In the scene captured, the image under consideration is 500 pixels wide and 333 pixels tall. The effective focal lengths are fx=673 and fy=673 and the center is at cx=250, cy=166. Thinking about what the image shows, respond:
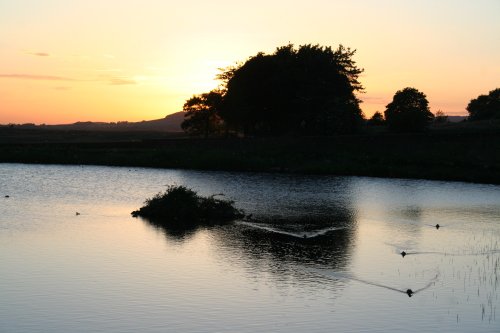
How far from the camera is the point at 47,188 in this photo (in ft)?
235

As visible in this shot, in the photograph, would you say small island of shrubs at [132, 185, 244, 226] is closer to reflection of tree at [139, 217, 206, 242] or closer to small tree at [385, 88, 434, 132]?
reflection of tree at [139, 217, 206, 242]

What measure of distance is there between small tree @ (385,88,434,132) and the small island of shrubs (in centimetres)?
8652

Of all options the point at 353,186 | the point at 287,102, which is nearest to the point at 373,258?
the point at 353,186

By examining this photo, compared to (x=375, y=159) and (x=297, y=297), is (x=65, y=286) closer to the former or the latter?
(x=297, y=297)

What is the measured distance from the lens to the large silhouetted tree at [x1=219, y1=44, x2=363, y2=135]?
12175cm

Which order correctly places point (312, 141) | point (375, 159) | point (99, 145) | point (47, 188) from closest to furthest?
point (47, 188) → point (375, 159) → point (312, 141) → point (99, 145)

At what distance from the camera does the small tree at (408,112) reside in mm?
131875

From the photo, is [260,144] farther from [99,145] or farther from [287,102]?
[99,145]

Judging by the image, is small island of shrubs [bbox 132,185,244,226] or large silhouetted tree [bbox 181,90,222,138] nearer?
small island of shrubs [bbox 132,185,244,226]

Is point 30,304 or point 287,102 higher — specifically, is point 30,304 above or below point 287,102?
below

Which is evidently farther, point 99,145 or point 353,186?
point 99,145

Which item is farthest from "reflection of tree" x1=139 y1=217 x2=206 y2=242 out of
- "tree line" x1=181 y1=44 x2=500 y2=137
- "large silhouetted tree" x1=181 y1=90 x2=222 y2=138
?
"large silhouetted tree" x1=181 y1=90 x2=222 y2=138

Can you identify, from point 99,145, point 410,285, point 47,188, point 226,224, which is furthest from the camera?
point 99,145

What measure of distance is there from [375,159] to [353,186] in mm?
21822
